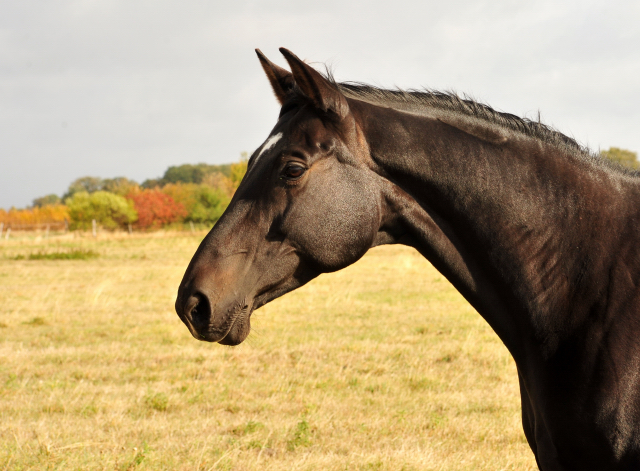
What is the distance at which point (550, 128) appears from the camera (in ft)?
9.02

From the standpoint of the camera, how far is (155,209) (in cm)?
6347

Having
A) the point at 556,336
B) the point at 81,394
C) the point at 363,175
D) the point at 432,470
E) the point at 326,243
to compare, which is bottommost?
the point at 81,394

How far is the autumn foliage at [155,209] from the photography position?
6297 cm

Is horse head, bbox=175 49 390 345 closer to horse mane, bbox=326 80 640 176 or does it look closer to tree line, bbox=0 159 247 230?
horse mane, bbox=326 80 640 176

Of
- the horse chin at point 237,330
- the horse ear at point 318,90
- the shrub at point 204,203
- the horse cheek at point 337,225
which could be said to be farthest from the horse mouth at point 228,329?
the shrub at point 204,203

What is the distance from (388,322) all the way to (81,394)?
5.80 meters

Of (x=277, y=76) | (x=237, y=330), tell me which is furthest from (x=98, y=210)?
(x=237, y=330)

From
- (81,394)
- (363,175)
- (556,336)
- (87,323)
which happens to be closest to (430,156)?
(363,175)

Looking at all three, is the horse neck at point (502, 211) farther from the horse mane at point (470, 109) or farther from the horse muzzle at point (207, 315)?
the horse muzzle at point (207, 315)

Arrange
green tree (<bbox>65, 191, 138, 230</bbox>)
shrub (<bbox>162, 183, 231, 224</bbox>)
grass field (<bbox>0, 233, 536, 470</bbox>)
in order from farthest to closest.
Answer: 1. shrub (<bbox>162, 183, 231, 224</bbox>)
2. green tree (<bbox>65, 191, 138, 230</bbox>)
3. grass field (<bbox>0, 233, 536, 470</bbox>)

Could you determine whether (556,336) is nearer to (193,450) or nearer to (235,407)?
(193,450)

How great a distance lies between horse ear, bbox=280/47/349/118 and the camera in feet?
7.86

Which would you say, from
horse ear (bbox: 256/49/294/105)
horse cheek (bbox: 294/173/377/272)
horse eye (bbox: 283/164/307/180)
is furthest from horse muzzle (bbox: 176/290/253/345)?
horse ear (bbox: 256/49/294/105)

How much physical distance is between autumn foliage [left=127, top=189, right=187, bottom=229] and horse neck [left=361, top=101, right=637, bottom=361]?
61.0m
